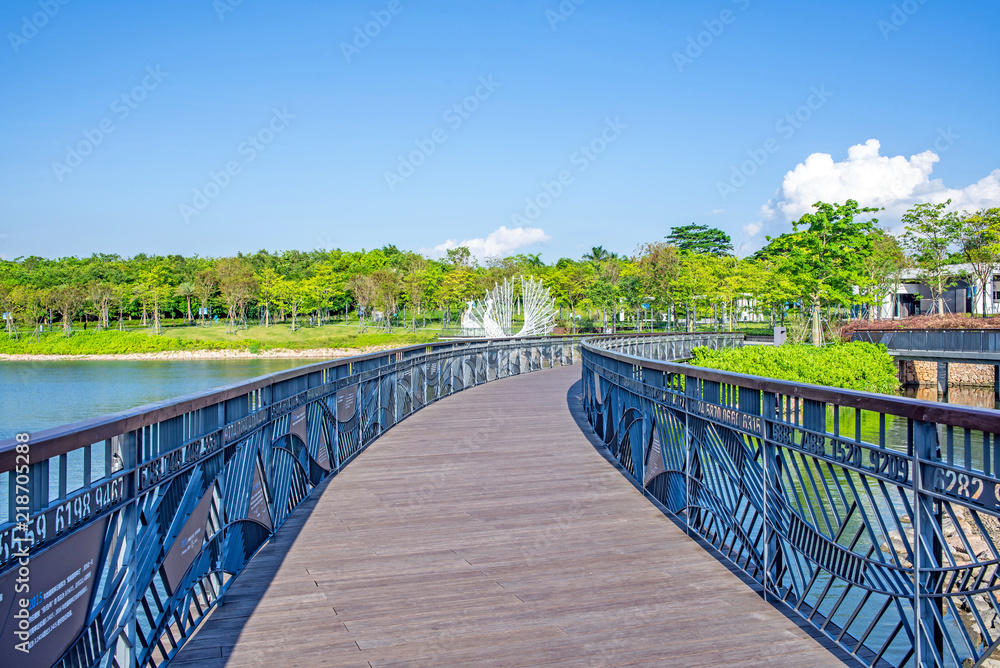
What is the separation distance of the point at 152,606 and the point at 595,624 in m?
2.01

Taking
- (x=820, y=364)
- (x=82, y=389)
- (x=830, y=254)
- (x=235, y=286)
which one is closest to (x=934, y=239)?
(x=830, y=254)

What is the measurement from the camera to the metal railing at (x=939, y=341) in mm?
28891

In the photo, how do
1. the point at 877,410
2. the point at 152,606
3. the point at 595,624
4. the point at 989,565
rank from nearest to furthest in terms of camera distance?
the point at 989,565 → the point at 877,410 → the point at 152,606 → the point at 595,624

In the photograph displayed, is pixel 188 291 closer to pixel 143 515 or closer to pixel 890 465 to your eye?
pixel 143 515

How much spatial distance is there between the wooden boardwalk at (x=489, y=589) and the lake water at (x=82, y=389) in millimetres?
11887

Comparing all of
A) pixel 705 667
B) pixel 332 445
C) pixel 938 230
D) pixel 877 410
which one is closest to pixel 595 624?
pixel 705 667

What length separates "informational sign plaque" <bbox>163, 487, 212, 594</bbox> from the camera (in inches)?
119

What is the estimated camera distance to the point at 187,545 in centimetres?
320

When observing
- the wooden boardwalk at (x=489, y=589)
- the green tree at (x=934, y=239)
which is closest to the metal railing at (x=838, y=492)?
the wooden boardwalk at (x=489, y=589)

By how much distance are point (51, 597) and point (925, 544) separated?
288 centimetres

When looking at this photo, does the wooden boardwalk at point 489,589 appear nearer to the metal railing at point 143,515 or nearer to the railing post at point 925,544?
the metal railing at point 143,515

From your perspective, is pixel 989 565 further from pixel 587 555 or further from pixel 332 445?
pixel 332 445

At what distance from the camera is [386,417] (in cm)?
977

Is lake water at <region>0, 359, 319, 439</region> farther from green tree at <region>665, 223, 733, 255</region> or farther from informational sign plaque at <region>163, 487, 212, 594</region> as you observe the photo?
green tree at <region>665, 223, 733, 255</region>
